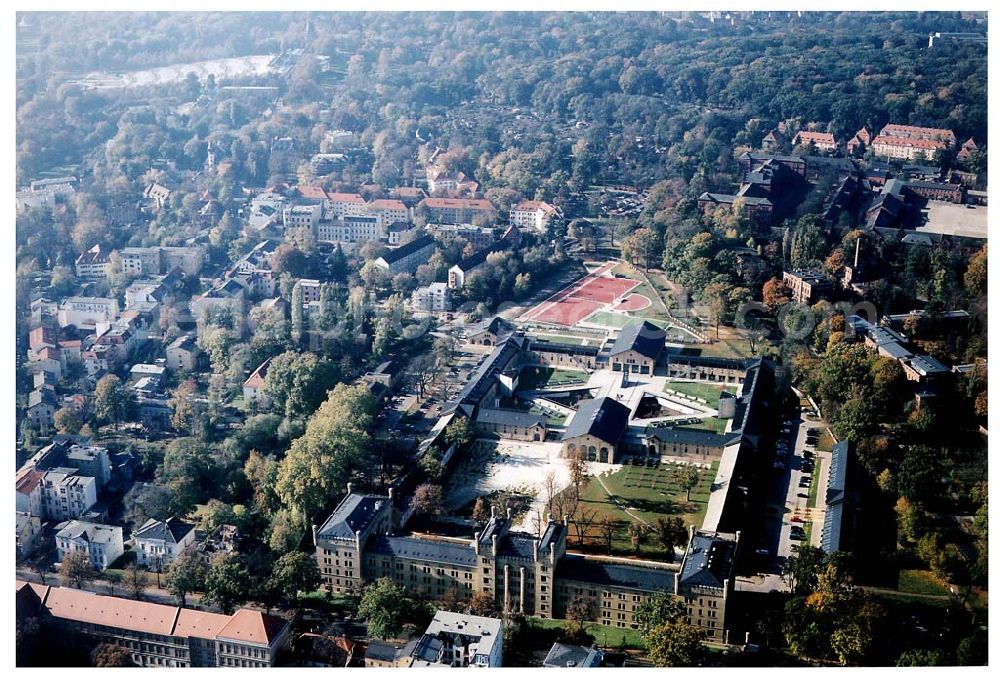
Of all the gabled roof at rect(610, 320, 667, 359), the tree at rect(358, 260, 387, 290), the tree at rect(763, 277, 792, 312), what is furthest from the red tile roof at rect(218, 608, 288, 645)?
the tree at rect(763, 277, 792, 312)

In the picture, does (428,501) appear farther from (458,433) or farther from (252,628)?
(252,628)

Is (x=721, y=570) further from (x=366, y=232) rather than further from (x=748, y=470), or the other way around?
(x=366, y=232)

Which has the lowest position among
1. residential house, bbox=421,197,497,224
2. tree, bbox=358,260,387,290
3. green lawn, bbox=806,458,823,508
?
green lawn, bbox=806,458,823,508

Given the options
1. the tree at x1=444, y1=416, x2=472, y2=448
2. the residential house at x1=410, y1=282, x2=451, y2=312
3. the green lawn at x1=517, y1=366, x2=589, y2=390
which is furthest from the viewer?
the residential house at x1=410, y1=282, x2=451, y2=312

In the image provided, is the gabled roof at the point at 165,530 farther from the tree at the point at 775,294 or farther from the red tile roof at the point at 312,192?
the red tile roof at the point at 312,192

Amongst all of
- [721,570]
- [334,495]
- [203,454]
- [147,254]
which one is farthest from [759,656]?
[147,254]

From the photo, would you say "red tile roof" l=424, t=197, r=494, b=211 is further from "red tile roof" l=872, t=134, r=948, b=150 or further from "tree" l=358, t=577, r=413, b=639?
"tree" l=358, t=577, r=413, b=639
